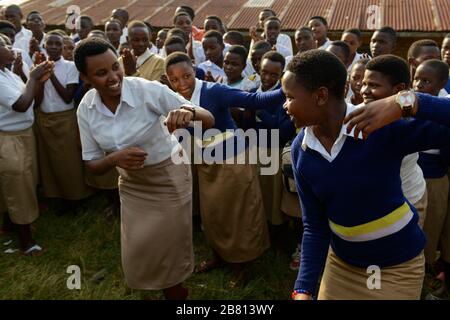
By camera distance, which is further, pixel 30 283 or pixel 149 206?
pixel 30 283

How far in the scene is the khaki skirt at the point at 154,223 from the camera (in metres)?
2.61

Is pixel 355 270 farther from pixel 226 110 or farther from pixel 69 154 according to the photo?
pixel 69 154

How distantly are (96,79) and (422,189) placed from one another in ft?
6.28

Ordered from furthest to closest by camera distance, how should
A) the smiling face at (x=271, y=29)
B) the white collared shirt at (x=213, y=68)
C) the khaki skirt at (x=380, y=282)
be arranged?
the smiling face at (x=271, y=29), the white collared shirt at (x=213, y=68), the khaki skirt at (x=380, y=282)

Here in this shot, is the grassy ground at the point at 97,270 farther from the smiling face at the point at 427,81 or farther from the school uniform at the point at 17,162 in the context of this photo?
the smiling face at the point at 427,81

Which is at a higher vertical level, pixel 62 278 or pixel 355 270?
pixel 355 270

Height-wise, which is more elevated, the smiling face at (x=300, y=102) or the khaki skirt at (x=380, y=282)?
the smiling face at (x=300, y=102)

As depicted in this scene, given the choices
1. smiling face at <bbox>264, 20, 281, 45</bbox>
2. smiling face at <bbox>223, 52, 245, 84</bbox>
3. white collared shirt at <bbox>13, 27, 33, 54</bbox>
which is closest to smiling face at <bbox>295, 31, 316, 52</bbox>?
smiling face at <bbox>264, 20, 281, 45</bbox>

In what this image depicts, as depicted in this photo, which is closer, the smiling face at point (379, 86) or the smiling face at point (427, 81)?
the smiling face at point (379, 86)

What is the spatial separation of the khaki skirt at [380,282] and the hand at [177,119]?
977mm

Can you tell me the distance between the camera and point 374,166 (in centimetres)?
168

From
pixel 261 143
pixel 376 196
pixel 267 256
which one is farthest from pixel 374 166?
pixel 267 256

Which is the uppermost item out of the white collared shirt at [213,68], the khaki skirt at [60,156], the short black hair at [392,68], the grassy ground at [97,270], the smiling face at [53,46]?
the short black hair at [392,68]

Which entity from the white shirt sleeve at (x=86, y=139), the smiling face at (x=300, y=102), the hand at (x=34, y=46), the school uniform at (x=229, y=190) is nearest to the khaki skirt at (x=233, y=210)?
the school uniform at (x=229, y=190)
